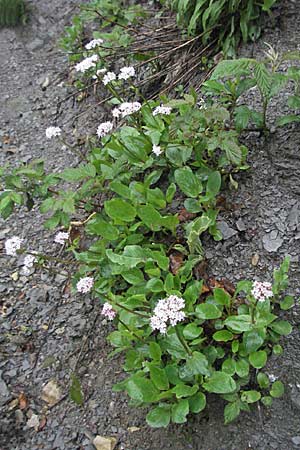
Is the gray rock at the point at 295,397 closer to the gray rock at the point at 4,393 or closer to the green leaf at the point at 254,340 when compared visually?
the green leaf at the point at 254,340

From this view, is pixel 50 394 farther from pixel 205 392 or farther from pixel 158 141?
pixel 158 141

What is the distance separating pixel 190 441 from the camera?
206 cm

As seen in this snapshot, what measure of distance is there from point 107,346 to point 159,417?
1.69 feet

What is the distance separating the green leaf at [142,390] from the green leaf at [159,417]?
6cm

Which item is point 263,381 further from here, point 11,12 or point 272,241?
point 11,12

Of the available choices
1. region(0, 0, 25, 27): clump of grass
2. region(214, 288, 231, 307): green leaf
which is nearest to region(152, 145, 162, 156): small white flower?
region(214, 288, 231, 307): green leaf

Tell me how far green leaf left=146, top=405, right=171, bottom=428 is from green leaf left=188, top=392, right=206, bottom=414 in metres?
0.09

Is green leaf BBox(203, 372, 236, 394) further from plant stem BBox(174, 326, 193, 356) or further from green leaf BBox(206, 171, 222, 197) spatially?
green leaf BBox(206, 171, 222, 197)

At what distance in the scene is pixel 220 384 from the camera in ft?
6.54

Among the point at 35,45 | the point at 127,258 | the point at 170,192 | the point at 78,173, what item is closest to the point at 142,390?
the point at 127,258

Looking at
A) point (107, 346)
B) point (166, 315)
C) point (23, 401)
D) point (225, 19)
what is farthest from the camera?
point (225, 19)

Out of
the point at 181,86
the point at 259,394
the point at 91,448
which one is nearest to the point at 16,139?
the point at 181,86

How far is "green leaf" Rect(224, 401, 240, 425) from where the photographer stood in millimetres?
1989

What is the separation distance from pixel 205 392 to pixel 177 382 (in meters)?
0.13
